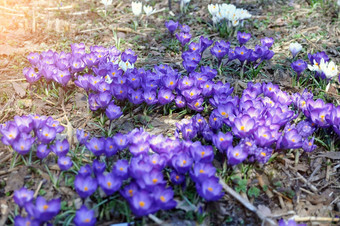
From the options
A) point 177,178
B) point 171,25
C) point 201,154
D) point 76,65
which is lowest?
point 177,178

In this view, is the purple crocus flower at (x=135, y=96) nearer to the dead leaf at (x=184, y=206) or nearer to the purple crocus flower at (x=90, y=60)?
the purple crocus flower at (x=90, y=60)

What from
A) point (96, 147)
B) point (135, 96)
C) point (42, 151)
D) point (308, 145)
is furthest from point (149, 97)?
point (308, 145)

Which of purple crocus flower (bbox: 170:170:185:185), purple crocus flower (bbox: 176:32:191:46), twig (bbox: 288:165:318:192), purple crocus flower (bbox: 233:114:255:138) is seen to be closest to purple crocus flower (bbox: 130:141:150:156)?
purple crocus flower (bbox: 170:170:185:185)

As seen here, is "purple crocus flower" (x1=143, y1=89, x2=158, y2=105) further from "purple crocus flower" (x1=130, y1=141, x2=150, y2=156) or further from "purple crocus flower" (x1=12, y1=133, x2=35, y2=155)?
"purple crocus flower" (x1=12, y1=133, x2=35, y2=155)

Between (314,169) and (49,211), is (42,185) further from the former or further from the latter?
(314,169)

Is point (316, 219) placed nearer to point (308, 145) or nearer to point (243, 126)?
point (308, 145)

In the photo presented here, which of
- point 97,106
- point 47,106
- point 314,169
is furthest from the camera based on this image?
point 47,106

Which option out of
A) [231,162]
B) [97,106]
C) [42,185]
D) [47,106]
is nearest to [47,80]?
[47,106]
